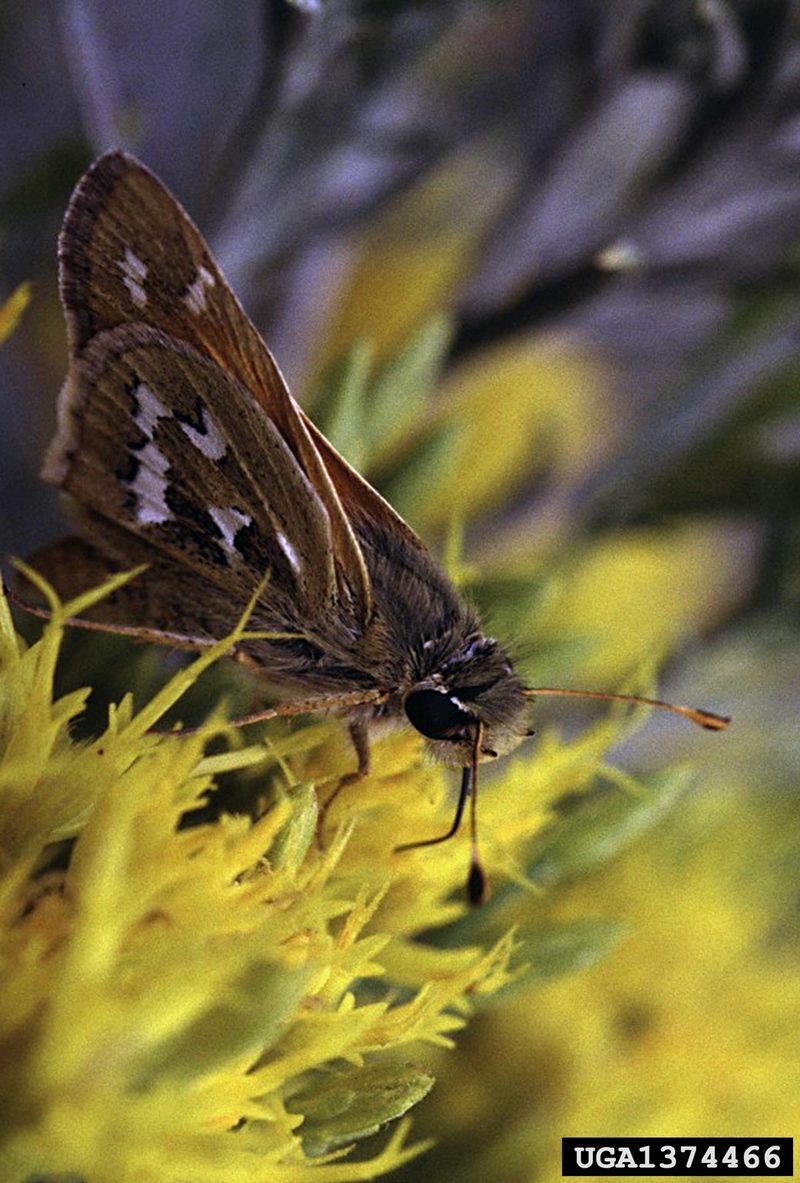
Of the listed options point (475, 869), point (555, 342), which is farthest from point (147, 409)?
point (555, 342)

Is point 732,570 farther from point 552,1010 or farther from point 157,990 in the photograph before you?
point 157,990

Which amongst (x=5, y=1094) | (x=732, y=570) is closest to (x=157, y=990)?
(x=5, y=1094)

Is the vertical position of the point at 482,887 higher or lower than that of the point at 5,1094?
higher

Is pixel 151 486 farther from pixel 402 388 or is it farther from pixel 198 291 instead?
pixel 402 388

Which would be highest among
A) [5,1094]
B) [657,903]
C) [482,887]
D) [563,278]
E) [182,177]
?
[182,177]

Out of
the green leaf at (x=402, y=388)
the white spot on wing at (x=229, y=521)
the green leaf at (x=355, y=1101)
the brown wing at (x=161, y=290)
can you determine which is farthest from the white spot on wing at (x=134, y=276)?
the green leaf at (x=355, y=1101)

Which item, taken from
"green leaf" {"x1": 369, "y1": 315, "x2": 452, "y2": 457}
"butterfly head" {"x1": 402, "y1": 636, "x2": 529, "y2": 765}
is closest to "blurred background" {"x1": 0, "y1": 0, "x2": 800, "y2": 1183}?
"green leaf" {"x1": 369, "y1": 315, "x2": 452, "y2": 457}
